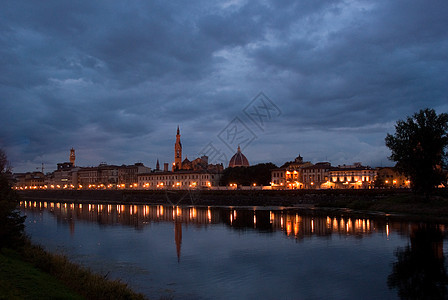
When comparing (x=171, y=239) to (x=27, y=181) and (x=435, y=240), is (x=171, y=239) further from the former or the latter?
(x=27, y=181)

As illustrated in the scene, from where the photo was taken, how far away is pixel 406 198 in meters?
56.9

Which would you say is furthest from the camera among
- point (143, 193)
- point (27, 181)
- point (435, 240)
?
point (27, 181)

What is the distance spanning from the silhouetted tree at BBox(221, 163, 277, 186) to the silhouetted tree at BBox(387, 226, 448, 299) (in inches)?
3055

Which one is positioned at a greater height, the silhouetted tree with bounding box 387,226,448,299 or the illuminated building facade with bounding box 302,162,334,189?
the illuminated building facade with bounding box 302,162,334,189

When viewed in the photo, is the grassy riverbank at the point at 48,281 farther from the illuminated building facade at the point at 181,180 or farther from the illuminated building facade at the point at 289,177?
the illuminated building facade at the point at 181,180

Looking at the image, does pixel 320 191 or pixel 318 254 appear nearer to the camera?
pixel 318 254

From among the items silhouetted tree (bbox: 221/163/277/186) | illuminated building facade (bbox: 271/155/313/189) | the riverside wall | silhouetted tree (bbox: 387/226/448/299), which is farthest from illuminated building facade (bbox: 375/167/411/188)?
silhouetted tree (bbox: 387/226/448/299)

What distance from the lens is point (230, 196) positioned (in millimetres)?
88812

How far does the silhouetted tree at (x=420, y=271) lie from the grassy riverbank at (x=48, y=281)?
11.6m

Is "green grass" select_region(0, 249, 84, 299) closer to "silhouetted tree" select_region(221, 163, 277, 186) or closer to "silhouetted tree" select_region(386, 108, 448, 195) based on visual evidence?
"silhouetted tree" select_region(386, 108, 448, 195)

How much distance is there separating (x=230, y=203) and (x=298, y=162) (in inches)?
1646

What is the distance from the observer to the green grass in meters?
11.7

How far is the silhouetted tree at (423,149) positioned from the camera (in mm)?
50312

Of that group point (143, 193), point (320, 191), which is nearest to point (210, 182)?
point (143, 193)
